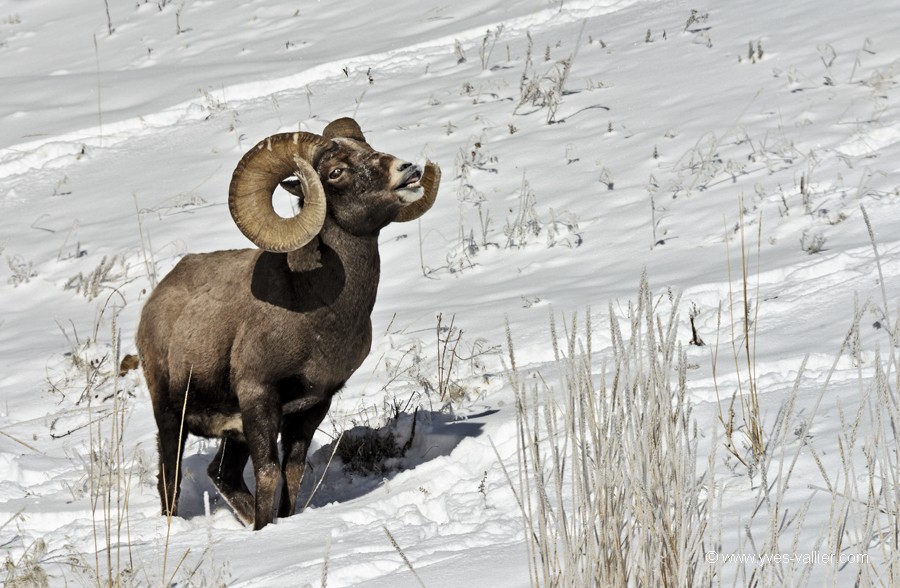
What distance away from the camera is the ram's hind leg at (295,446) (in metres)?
5.71

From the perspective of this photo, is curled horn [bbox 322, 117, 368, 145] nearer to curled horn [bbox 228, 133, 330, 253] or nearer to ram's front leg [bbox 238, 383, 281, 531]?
curled horn [bbox 228, 133, 330, 253]

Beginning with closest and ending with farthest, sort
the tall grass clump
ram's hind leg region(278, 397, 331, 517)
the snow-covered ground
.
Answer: the tall grass clump < the snow-covered ground < ram's hind leg region(278, 397, 331, 517)

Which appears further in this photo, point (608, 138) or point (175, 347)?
point (608, 138)

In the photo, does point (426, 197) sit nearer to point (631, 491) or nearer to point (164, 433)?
point (164, 433)

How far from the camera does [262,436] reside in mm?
5453

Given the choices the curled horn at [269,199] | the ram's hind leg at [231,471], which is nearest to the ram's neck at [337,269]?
the curled horn at [269,199]

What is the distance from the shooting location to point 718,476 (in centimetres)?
432

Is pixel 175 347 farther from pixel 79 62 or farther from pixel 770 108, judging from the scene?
pixel 79 62

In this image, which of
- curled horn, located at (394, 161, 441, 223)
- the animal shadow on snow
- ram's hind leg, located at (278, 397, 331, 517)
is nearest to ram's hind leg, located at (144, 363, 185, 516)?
the animal shadow on snow

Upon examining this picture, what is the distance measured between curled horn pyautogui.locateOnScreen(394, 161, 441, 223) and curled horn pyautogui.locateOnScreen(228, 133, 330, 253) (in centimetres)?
77

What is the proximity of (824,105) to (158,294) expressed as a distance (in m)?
6.10

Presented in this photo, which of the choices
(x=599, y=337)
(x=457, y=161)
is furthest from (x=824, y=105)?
(x=599, y=337)

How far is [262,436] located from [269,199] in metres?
1.06

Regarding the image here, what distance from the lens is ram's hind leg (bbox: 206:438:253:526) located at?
6047mm
